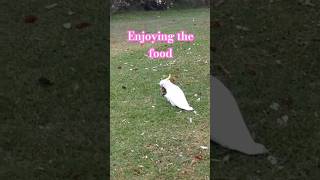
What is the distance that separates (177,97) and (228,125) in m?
0.74

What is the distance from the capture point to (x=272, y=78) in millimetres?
5125

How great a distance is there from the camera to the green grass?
4098 mm

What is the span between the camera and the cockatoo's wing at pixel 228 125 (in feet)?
14.0

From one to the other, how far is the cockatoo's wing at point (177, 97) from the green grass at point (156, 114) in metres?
0.06
